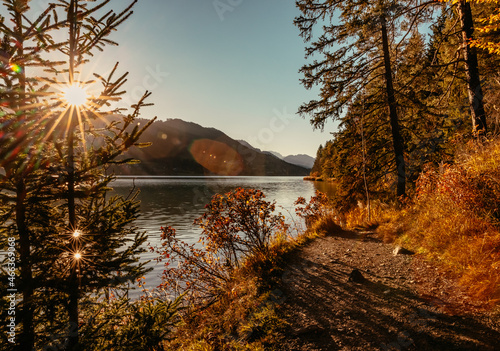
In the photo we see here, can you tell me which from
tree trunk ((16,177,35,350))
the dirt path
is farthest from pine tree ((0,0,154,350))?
the dirt path

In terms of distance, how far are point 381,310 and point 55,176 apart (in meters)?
4.85

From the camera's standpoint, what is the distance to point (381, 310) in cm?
367

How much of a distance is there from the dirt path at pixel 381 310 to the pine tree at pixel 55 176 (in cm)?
273

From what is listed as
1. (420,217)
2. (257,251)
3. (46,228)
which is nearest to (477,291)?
(420,217)

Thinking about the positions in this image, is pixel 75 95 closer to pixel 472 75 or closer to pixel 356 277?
pixel 356 277

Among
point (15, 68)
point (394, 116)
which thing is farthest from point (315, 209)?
point (15, 68)

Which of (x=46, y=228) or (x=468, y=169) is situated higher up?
(x=468, y=169)

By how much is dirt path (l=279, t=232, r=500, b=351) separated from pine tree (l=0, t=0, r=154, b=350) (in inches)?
108

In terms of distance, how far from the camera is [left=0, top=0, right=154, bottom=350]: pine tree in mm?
2982

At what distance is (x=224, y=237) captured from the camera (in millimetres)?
7156

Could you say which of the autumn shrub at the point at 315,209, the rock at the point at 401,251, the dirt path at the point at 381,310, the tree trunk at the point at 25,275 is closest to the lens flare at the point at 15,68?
the tree trunk at the point at 25,275

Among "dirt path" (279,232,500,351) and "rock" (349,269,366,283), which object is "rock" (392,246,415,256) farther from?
"rock" (349,269,366,283)

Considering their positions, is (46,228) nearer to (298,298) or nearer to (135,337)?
(135,337)

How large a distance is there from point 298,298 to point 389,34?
36.5 ft
